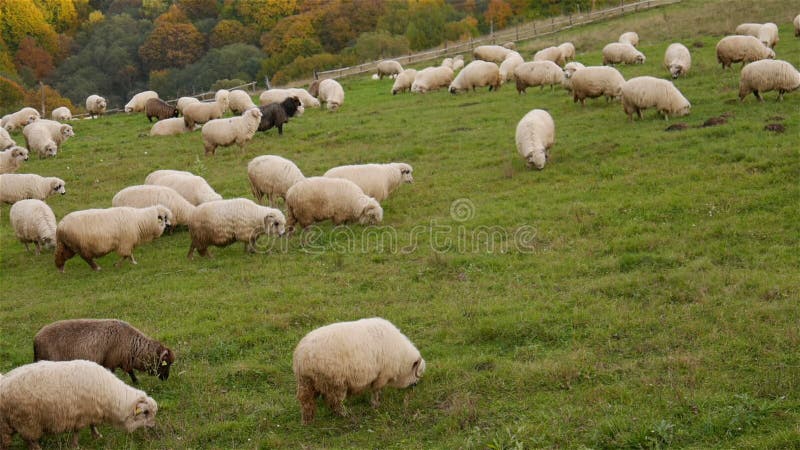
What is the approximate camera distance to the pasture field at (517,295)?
7918mm

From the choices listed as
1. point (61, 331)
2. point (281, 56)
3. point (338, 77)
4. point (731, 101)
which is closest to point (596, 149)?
point (731, 101)

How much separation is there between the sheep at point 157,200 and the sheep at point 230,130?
6888 mm

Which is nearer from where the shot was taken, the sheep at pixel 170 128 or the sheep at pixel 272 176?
the sheep at pixel 272 176

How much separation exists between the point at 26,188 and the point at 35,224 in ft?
14.3

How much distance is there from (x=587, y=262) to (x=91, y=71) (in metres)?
84.0

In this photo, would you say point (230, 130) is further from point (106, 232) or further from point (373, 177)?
point (106, 232)

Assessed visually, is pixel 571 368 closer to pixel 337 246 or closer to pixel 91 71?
pixel 337 246

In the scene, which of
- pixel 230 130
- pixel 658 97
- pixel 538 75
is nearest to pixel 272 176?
pixel 230 130

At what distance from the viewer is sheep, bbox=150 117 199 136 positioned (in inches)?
1116

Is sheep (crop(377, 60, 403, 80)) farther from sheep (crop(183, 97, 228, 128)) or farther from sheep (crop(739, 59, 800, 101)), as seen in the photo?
sheep (crop(739, 59, 800, 101))

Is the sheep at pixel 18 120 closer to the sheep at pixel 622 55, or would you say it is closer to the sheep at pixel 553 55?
the sheep at pixel 553 55

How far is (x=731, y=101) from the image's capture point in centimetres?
1980

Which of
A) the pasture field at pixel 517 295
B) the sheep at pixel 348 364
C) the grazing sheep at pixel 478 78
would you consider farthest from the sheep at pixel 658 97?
the sheep at pixel 348 364

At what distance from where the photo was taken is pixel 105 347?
Result: 965 cm
